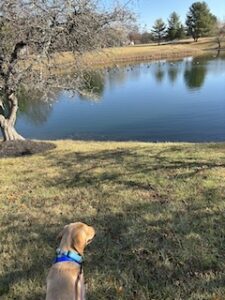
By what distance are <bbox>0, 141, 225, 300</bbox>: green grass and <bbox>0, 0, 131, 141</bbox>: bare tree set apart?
325 cm

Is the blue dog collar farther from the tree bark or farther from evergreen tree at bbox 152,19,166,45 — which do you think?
evergreen tree at bbox 152,19,166,45

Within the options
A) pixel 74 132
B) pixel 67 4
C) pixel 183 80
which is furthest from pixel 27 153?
pixel 183 80

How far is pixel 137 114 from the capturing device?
21422 mm

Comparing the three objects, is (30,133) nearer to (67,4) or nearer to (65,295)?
(67,4)

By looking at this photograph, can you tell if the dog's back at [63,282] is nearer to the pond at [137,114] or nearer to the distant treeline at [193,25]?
the pond at [137,114]

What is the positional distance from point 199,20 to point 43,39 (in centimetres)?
8023

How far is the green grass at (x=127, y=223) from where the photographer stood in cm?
365

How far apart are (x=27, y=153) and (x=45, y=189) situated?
3.62 metres

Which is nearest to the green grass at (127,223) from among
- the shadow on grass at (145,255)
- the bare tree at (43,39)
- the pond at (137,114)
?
the shadow on grass at (145,255)

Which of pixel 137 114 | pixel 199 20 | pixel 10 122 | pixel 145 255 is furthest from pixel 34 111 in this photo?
pixel 199 20

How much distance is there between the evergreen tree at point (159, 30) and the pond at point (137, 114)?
201 feet

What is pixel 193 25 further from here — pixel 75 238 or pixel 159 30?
pixel 75 238

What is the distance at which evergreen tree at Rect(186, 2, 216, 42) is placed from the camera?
83688 mm

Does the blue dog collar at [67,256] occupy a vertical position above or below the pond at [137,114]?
above
